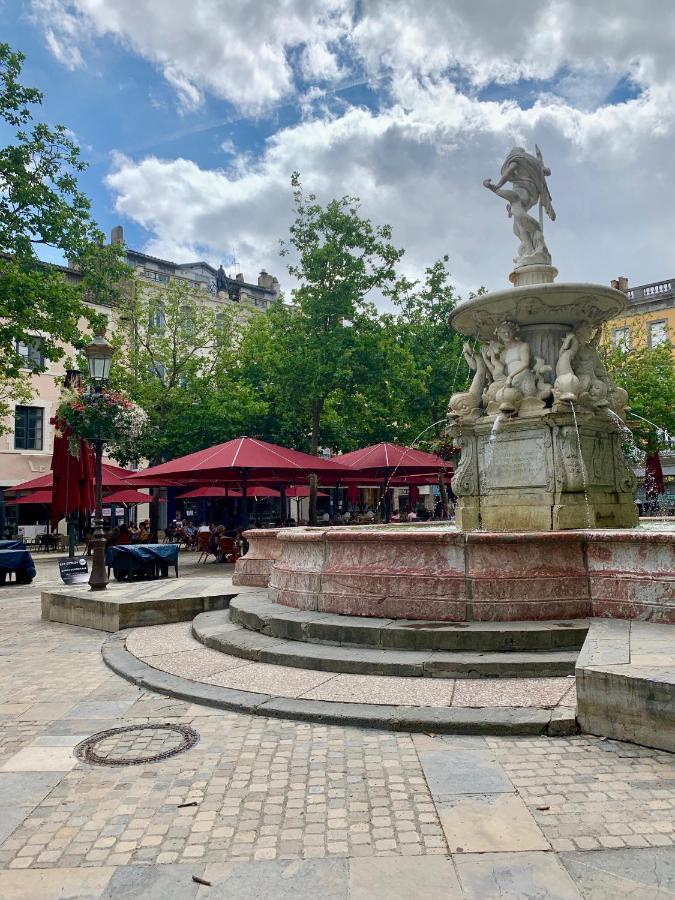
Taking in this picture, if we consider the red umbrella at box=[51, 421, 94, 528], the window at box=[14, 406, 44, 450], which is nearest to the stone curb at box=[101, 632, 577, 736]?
the red umbrella at box=[51, 421, 94, 528]

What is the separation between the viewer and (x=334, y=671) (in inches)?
231

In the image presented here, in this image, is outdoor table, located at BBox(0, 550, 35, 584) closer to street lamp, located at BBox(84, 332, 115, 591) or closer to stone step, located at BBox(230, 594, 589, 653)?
street lamp, located at BBox(84, 332, 115, 591)

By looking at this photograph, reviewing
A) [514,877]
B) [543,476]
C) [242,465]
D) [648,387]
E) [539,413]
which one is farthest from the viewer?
[648,387]

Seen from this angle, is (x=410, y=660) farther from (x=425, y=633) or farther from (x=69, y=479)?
(x=69, y=479)

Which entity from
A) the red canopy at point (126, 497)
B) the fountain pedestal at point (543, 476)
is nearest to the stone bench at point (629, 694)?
the fountain pedestal at point (543, 476)

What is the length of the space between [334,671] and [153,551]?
7321 mm

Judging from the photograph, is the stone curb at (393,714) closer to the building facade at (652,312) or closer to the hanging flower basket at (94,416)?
the hanging flower basket at (94,416)

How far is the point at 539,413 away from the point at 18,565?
1254 cm

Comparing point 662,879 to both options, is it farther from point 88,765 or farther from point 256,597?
point 256,597

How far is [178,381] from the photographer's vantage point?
2916 cm

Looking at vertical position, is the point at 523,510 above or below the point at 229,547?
above

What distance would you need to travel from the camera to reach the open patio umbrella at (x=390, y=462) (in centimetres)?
1811

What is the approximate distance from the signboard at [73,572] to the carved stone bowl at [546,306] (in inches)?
335

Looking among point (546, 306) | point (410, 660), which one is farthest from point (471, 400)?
point (410, 660)
